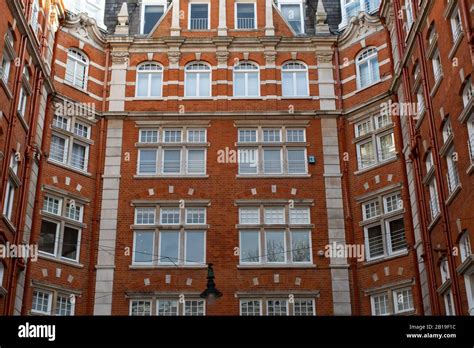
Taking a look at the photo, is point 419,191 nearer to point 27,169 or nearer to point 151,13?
point 27,169

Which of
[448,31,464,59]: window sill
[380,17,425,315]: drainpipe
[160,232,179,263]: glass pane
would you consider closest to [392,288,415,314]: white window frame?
[380,17,425,315]: drainpipe

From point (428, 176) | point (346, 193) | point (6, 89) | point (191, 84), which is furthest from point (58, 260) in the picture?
point (428, 176)

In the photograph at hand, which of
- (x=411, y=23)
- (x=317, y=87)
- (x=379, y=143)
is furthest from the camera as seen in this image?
(x=317, y=87)

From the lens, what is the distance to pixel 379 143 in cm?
3030

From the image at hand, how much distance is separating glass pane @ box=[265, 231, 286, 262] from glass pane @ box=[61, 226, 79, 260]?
7.58m

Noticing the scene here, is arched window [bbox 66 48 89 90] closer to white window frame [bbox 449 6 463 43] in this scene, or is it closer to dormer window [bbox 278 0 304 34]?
dormer window [bbox 278 0 304 34]

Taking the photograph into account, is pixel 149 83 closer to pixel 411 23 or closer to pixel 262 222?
pixel 262 222

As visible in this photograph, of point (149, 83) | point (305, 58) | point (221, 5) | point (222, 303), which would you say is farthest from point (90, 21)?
point (222, 303)

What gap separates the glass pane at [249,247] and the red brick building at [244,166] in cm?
6

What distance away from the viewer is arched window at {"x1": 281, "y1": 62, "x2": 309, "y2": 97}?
32750 millimetres

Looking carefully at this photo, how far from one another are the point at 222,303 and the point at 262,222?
3.75 metres

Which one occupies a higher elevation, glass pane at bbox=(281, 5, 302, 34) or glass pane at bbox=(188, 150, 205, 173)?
glass pane at bbox=(281, 5, 302, 34)

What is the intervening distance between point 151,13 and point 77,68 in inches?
208

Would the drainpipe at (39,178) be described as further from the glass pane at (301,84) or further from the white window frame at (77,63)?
the glass pane at (301,84)
